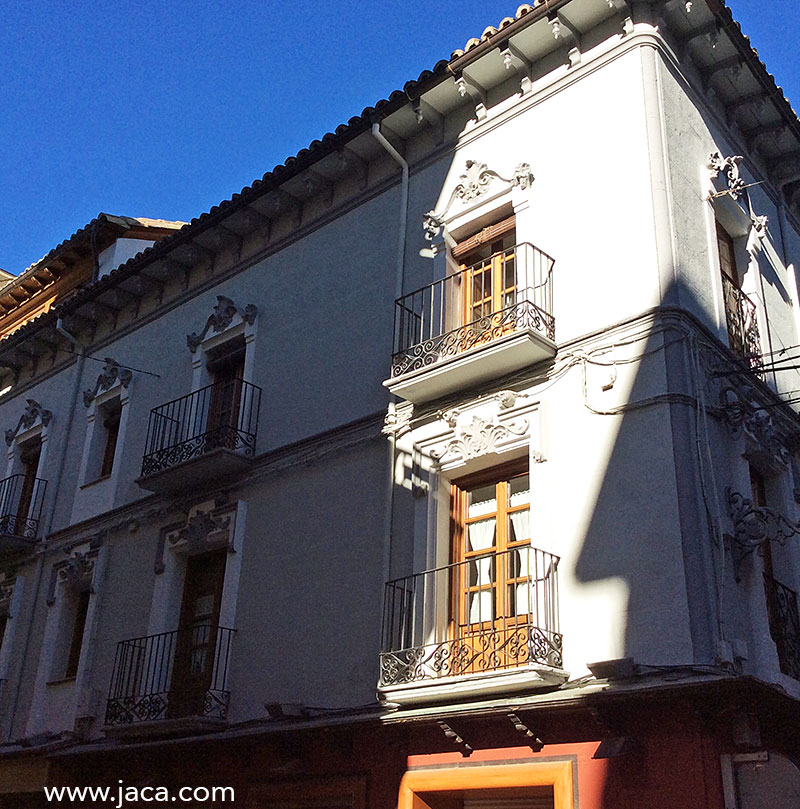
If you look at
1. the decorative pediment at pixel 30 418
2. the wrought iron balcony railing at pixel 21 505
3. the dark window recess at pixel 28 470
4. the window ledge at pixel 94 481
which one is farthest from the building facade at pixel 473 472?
the decorative pediment at pixel 30 418

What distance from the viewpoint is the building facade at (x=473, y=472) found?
8094mm

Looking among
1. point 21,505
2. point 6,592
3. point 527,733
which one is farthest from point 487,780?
point 21,505

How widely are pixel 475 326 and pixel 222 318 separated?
5.11m

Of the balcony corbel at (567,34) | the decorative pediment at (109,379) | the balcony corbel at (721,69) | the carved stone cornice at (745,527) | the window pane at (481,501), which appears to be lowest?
the carved stone cornice at (745,527)

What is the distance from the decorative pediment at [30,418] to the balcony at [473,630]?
9.45 m

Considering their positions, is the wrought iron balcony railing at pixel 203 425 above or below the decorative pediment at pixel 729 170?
below

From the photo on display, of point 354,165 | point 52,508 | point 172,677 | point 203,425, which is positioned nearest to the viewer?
point 172,677

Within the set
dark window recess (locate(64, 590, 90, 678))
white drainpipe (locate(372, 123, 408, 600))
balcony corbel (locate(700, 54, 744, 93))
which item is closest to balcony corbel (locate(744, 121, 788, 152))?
balcony corbel (locate(700, 54, 744, 93))

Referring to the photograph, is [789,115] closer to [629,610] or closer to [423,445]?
[423,445]

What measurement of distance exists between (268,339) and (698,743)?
26.2 ft

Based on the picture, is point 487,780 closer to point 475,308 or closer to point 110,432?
point 475,308

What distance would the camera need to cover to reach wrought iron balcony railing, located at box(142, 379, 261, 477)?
12641mm

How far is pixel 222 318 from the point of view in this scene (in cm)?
1413

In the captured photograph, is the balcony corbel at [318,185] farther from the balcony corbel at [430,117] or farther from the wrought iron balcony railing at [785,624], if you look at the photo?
the wrought iron balcony railing at [785,624]
